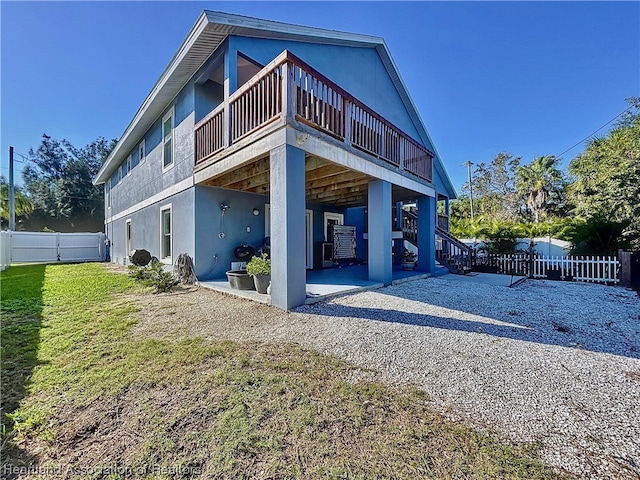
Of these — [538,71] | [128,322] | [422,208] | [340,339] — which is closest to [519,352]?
[340,339]

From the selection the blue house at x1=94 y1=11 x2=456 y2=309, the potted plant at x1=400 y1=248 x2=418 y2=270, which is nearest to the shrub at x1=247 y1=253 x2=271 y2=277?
the blue house at x1=94 y1=11 x2=456 y2=309

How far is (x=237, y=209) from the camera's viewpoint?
8.12 m

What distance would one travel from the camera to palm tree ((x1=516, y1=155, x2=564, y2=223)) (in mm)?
22953

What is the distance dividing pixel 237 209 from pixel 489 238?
1005 cm

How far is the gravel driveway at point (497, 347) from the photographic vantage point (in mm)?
1880

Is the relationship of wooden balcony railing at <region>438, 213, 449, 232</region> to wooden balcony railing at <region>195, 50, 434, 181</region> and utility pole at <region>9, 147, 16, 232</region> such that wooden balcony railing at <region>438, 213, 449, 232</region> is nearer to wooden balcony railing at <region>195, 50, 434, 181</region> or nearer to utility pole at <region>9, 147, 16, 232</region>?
wooden balcony railing at <region>195, 50, 434, 181</region>

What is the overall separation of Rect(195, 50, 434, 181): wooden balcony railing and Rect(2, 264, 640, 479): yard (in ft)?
A: 11.8

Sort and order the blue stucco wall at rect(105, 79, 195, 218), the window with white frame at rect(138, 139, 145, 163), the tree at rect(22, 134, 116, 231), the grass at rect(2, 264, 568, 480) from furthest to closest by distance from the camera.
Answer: the tree at rect(22, 134, 116, 231) → the window with white frame at rect(138, 139, 145, 163) → the blue stucco wall at rect(105, 79, 195, 218) → the grass at rect(2, 264, 568, 480)

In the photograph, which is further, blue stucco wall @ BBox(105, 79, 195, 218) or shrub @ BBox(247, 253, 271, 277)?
blue stucco wall @ BBox(105, 79, 195, 218)

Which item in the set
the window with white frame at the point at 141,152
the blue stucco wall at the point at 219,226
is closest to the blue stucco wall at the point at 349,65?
the blue stucco wall at the point at 219,226

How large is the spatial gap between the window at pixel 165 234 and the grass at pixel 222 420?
6198 mm

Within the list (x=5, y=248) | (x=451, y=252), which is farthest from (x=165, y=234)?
(x=5, y=248)

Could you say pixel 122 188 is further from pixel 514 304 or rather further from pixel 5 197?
pixel 514 304

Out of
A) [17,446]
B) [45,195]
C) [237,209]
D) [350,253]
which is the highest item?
[45,195]
